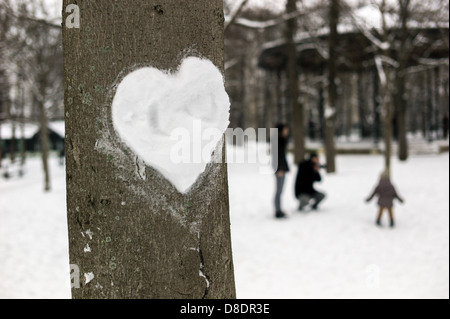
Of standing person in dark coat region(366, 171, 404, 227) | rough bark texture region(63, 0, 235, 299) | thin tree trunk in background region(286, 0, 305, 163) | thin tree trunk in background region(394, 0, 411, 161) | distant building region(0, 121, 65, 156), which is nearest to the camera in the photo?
rough bark texture region(63, 0, 235, 299)

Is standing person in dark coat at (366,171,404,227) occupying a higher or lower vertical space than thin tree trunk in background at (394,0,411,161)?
lower

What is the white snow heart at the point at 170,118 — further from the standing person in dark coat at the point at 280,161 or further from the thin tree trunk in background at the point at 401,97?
the thin tree trunk in background at the point at 401,97

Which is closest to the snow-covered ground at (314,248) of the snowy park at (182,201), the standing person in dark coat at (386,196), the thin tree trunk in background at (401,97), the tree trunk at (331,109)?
the snowy park at (182,201)

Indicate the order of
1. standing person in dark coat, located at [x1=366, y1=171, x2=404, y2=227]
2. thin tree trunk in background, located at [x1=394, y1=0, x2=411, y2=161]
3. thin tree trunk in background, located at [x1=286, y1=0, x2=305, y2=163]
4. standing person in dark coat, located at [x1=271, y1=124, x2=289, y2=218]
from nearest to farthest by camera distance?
standing person in dark coat, located at [x1=366, y1=171, x2=404, y2=227] → standing person in dark coat, located at [x1=271, y1=124, x2=289, y2=218] → thin tree trunk in background, located at [x1=394, y1=0, x2=411, y2=161] → thin tree trunk in background, located at [x1=286, y1=0, x2=305, y2=163]

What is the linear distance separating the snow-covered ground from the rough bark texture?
327 centimetres

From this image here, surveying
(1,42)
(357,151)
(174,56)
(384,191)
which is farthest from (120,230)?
(357,151)

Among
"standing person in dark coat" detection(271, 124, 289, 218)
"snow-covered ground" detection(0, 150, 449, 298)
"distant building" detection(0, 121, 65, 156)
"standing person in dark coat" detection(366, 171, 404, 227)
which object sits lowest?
"snow-covered ground" detection(0, 150, 449, 298)

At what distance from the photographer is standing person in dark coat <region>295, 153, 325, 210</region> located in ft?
27.2

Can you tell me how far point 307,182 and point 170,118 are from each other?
281 inches

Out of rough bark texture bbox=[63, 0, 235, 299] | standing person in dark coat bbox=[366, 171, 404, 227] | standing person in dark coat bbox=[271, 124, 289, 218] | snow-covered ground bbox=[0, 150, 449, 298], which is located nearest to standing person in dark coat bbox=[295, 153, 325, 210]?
snow-covered ground bbox=[0, 150, 449, 298]

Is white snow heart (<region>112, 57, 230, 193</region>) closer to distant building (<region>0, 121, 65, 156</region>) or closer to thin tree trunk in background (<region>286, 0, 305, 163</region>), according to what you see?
thin tree trunk in background (<region>286, 0, 305, 163</region>)

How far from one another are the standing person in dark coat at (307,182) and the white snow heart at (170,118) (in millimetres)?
7026

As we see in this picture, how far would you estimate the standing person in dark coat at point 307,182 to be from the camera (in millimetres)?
8281

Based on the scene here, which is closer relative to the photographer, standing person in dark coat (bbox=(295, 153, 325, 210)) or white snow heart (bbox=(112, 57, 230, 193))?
white snow heart (bbox=(112, 57, 230, 193))
